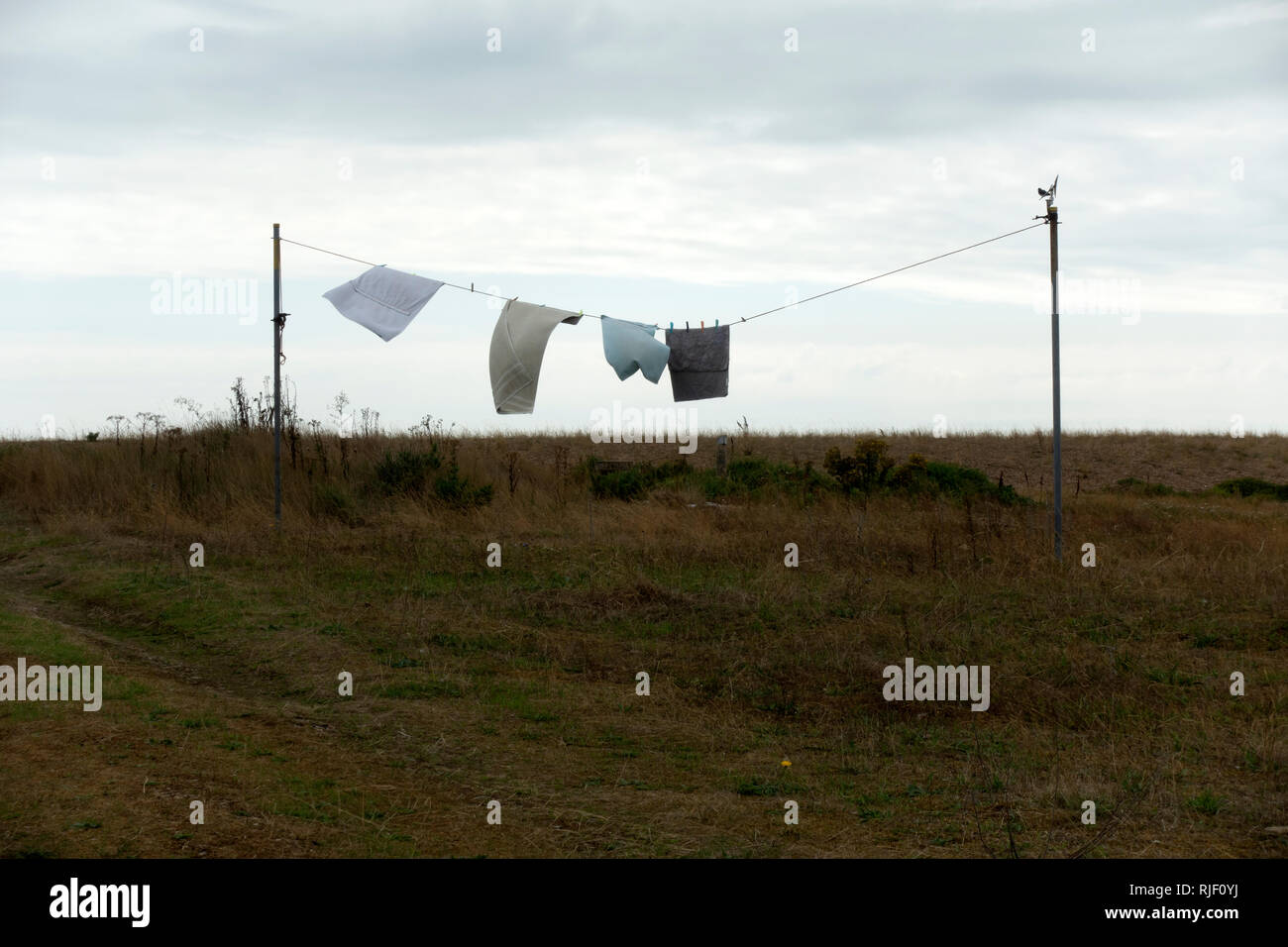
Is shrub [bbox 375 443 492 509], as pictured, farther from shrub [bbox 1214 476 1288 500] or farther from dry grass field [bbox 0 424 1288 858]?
shrub [bbox 1214 476 1288 500]

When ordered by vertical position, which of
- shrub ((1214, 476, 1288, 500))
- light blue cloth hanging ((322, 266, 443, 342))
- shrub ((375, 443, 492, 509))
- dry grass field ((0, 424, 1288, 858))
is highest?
light blue cloth hanging ((322, 266, 443, 342))

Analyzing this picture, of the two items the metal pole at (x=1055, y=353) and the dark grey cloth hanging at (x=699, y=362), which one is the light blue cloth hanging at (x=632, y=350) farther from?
the metal pole at (x=1055, y=353)

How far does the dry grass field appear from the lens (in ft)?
16.8

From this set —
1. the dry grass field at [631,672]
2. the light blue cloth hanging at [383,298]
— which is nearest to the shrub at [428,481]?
the dry grass field at [631,672]

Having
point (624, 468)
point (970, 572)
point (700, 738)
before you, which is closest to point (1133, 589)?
point (970, 572)

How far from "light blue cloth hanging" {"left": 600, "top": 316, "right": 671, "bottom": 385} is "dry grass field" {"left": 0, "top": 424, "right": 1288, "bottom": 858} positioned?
2.12 m

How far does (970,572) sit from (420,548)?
244 inches

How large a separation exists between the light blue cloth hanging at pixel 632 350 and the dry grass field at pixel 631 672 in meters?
2.12

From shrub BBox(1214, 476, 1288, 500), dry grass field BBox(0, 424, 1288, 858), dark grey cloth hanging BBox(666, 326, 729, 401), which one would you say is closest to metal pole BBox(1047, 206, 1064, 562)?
dry grass field BBox(0, 424, 1288, 858)

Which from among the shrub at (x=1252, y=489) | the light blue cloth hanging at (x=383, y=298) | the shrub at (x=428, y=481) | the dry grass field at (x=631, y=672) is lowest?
the dry grass field at (x=631, y=672)

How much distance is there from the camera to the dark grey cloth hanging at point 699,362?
11.2 meters

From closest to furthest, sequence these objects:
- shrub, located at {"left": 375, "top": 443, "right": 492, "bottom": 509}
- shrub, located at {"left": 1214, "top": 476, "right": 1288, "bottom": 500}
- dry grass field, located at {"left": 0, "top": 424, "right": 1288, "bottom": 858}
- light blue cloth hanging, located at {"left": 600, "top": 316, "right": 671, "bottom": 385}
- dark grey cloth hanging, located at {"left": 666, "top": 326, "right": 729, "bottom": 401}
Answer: dry grass field, located at {"left": 0, "top": 424, "right": 1288, "bottom": 858}
light blue cloth hanging, located at {"left": 600, "top": 316, "right": 671, "bottom": 385}
dark grey cloth hanging, located at {"left": 666, "top": 326, "right": 729, "bottom": 401}
shrub, located at {"left": 375, "top": 443, "right": 492, "bottom": 509}
shrub, located at {"left": 1214, "top": 476, "right": 1288, "bottom": 500}

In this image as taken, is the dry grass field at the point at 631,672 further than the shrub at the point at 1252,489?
No

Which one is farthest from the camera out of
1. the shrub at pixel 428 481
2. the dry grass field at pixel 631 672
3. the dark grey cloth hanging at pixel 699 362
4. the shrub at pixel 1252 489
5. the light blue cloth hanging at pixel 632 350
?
the shrub at pixel 1252 489
